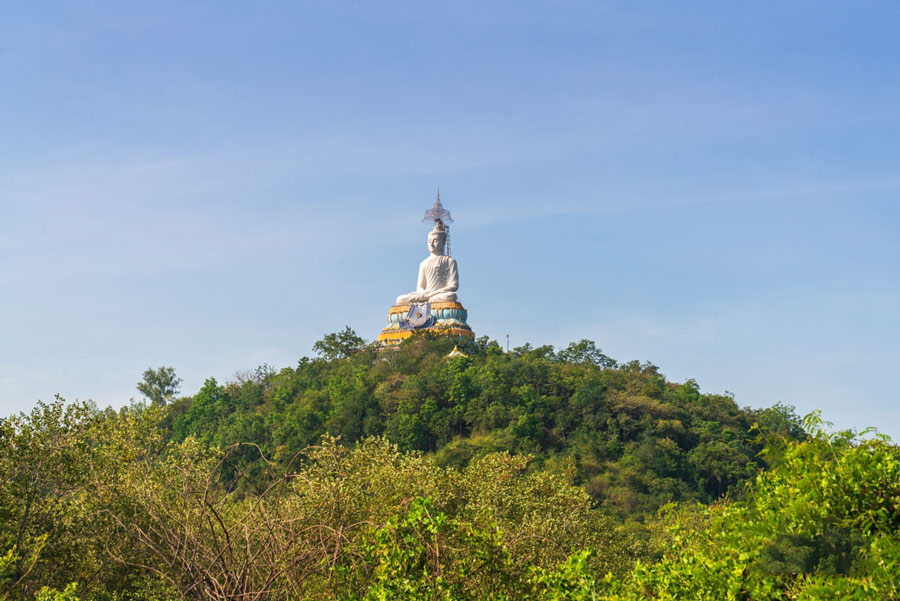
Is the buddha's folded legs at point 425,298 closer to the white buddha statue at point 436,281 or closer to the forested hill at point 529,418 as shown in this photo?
the white buddha statue at point 436,281

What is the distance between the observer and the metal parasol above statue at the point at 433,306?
6669cm

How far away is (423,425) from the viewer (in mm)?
58000

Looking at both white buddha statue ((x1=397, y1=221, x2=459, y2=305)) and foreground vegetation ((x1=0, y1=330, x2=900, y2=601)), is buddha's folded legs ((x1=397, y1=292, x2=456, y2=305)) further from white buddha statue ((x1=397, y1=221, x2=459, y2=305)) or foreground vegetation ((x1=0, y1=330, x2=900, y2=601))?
foreground vegetation ((x1=0, y1=330, x2=900, y2=601))

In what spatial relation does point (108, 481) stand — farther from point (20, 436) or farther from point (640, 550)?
point (640, 550)

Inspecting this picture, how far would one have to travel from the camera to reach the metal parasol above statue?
2625 inches

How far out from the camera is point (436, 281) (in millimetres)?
67375

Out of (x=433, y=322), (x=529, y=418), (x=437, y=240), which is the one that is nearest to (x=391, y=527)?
(x=529, y=418)

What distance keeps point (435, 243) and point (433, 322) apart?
5.73 meters

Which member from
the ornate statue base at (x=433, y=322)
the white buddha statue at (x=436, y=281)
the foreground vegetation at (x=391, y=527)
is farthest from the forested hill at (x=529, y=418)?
the foreground vegetation at (x=391, y=527)

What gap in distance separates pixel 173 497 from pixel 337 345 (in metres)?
51.3

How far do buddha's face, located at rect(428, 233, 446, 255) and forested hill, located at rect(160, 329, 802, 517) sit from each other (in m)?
7.14

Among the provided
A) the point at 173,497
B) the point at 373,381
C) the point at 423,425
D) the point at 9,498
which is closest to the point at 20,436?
the point at 9,498

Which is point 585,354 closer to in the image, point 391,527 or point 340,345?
point 340,345

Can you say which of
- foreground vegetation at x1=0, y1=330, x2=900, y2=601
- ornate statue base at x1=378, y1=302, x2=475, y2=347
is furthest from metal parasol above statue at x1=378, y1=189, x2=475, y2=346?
foreground vegetation at x1=0, y1=330, x2=900, y2=601
